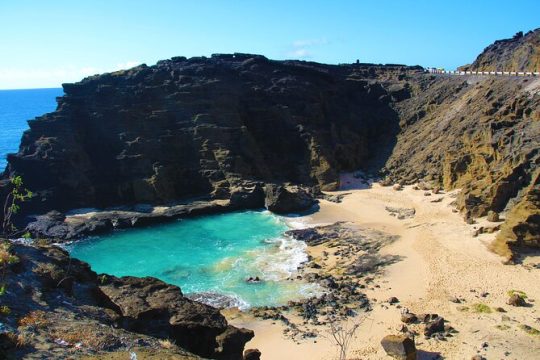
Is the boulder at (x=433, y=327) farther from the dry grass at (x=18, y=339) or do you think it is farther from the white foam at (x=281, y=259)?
the dry grass at (x=18, y=339)

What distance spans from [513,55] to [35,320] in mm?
64663

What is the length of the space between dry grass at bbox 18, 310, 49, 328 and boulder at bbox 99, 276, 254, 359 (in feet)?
8.83

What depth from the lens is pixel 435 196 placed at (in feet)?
160

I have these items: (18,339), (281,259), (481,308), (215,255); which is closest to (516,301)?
(481,308)

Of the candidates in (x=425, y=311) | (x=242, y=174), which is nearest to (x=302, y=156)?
(x=242, y=174)

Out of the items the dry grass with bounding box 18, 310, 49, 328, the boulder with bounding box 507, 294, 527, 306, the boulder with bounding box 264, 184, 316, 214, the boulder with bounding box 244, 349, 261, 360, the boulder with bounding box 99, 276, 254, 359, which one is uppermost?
the dry grass with bounding box 18, 310, 49, 328

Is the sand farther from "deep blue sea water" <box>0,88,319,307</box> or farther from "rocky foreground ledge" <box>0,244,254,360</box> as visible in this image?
"rocky foreground ledge" <box>0,244,254,360</box>

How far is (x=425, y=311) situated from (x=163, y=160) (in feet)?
119

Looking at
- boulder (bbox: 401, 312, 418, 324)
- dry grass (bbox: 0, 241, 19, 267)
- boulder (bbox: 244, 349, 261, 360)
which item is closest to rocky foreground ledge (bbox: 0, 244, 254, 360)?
dry grass (bbox: 0, 241, 19, 267)

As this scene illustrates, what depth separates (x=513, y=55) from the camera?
61844mm

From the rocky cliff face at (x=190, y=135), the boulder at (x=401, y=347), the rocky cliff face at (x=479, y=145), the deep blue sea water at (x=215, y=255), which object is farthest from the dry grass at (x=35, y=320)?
the rocky cliff face at (x=190, y=135)

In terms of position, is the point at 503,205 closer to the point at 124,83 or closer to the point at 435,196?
the point at 435,196

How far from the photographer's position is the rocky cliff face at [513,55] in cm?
5722

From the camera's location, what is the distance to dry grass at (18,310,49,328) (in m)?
12.8
